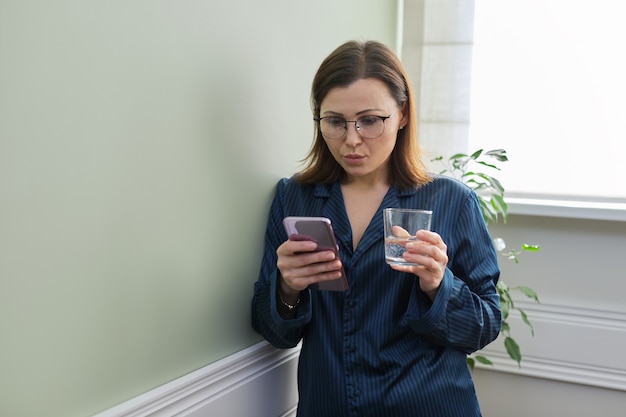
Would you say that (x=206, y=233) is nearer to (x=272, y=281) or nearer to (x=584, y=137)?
(x=272, y=281)

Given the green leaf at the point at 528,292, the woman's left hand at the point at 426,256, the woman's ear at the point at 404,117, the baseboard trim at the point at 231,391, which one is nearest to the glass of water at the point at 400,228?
the woman's left hand at the point at 426,256

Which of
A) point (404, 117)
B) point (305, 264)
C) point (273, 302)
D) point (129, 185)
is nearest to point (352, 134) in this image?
point (404, 117)

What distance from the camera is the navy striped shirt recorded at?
1.47 metres

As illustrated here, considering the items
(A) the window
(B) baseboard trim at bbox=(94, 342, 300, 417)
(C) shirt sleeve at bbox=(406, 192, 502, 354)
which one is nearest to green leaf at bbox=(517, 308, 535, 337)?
(A) the window

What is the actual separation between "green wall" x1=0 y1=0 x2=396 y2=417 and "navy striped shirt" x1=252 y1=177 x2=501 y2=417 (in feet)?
0.58

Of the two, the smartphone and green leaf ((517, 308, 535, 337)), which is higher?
the smartphone

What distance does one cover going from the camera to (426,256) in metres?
1.34

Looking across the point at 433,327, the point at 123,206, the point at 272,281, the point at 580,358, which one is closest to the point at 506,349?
the point at 580,358

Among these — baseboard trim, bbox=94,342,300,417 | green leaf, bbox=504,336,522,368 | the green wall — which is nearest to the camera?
the green wall

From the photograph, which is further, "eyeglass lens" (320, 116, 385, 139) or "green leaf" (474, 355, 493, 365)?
"green leaf" (474, 355, 493, 365)

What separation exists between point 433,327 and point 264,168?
0.56 meters

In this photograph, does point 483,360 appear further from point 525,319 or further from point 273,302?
point 273,302

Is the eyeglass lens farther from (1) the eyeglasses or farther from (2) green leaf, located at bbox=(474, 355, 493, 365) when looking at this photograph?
(2) green leaf, located at bbox=(474, 355, 493, 365)

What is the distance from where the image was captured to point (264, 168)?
1651 millimetres
